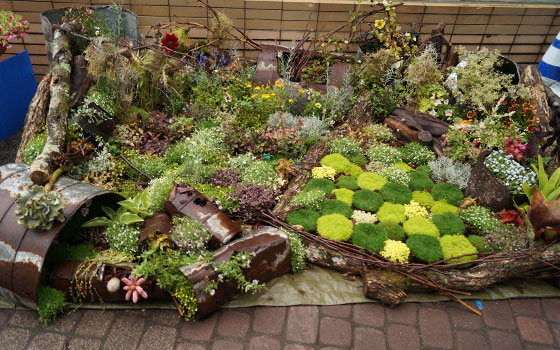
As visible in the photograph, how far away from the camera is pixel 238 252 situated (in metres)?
3.85

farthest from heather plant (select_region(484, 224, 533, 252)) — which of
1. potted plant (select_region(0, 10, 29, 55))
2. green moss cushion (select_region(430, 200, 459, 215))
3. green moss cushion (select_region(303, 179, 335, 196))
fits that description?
potted plant (select_region(0, 10, 29, 55))

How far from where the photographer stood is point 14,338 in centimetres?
362

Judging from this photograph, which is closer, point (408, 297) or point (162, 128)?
point (408, 297)

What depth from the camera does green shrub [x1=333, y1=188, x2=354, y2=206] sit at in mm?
4777

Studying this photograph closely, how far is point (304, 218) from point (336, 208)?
16.2 inches

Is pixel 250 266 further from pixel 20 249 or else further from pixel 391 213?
pixel 20 249

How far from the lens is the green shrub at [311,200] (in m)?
4.64

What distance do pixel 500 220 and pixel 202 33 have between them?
5437 mm

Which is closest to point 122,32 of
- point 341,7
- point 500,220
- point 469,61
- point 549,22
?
point 341,7

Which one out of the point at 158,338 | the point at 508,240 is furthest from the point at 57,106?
the point at 508,240

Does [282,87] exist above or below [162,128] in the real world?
above

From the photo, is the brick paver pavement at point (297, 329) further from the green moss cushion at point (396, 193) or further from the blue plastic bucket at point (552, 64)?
the blue plastic bucket at point (552, 64)

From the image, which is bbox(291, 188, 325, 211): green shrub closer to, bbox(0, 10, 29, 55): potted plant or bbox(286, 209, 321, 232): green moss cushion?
bbox(286, 209, 321, 232): green moss cushion

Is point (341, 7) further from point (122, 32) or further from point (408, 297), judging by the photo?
point (408, 297)
